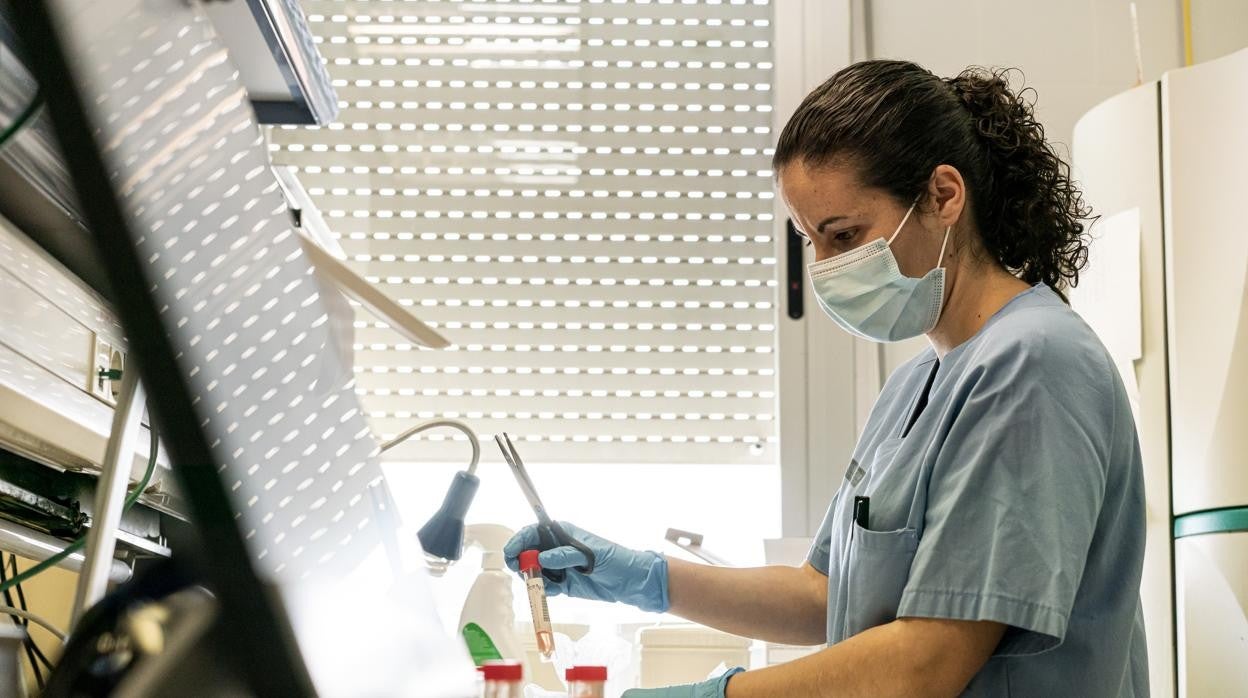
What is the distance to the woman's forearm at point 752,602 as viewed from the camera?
144cm

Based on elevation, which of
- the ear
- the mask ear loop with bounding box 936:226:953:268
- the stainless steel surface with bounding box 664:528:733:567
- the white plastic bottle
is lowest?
the stainless steel surface with bounding box 664:528:733:567

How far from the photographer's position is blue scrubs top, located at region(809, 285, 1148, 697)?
993 millimetres

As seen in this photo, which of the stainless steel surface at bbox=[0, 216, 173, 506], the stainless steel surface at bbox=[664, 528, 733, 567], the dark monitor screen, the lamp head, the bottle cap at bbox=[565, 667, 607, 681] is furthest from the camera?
the stainless steel surface at bbox=[664, 528, 733, 567]

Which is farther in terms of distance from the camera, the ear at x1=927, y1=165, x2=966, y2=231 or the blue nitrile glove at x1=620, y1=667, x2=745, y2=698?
the ear at x1=927, y1=165, x2=966, y2=231

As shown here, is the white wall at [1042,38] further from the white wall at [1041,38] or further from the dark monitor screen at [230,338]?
the dark monitor screen at [230,338]

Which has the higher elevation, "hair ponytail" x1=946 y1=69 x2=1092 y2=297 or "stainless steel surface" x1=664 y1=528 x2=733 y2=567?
"hair ponytail" x1=946 y1=69 x2=1092 y2=297

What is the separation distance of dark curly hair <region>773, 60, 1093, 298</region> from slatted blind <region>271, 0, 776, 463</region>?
0.98 m

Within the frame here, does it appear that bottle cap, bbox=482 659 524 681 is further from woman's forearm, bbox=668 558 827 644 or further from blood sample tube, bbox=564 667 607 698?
woman's forearm, bbox=668 558 827 644

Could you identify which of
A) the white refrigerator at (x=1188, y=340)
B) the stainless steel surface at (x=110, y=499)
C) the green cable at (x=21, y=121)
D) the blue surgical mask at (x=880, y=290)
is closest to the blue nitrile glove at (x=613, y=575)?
the blue surgical mask at (x=880, y=290)

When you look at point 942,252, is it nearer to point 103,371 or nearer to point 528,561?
point 528,561

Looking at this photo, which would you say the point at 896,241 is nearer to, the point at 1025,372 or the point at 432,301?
the point at 1025,372

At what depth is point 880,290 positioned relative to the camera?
1250mm

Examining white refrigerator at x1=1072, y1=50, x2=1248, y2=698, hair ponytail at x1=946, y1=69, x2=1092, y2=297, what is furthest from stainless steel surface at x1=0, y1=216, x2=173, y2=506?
white refrigerator at x1=1072, y1=50, x2=1248, y2=698

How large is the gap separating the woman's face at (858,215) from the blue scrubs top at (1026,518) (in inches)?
4.6
